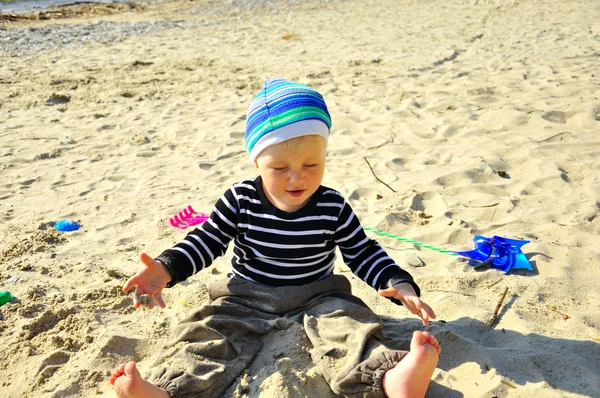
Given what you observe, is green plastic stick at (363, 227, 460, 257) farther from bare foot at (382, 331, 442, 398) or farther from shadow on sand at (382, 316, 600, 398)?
bare foot at (382, 331, 442, 398)

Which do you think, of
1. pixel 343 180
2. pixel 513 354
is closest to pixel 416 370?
pixel 513 354

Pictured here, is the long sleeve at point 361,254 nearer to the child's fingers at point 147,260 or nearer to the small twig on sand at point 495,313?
the small twig on sand at point 495,313

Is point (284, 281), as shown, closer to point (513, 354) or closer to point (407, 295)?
point (407, 295)

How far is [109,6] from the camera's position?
1533 centimetres

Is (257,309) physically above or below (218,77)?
above

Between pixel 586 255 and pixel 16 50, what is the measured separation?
28.4ft

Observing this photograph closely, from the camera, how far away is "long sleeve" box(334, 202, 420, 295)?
96.3 inches

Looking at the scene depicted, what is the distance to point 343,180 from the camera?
4.32 metres

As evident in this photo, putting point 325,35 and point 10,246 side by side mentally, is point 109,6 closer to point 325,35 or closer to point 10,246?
point 325,35

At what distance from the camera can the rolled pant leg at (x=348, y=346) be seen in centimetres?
207

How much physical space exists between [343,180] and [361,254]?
1.83 m

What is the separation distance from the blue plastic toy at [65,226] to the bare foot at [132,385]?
1.90m

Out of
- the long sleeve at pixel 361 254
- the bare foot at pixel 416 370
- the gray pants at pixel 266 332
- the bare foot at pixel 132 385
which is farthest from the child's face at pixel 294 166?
the bare foot at pixel 132 385

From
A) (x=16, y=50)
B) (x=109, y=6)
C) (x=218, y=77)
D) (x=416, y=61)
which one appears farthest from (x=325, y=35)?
(x=109, y=6)
